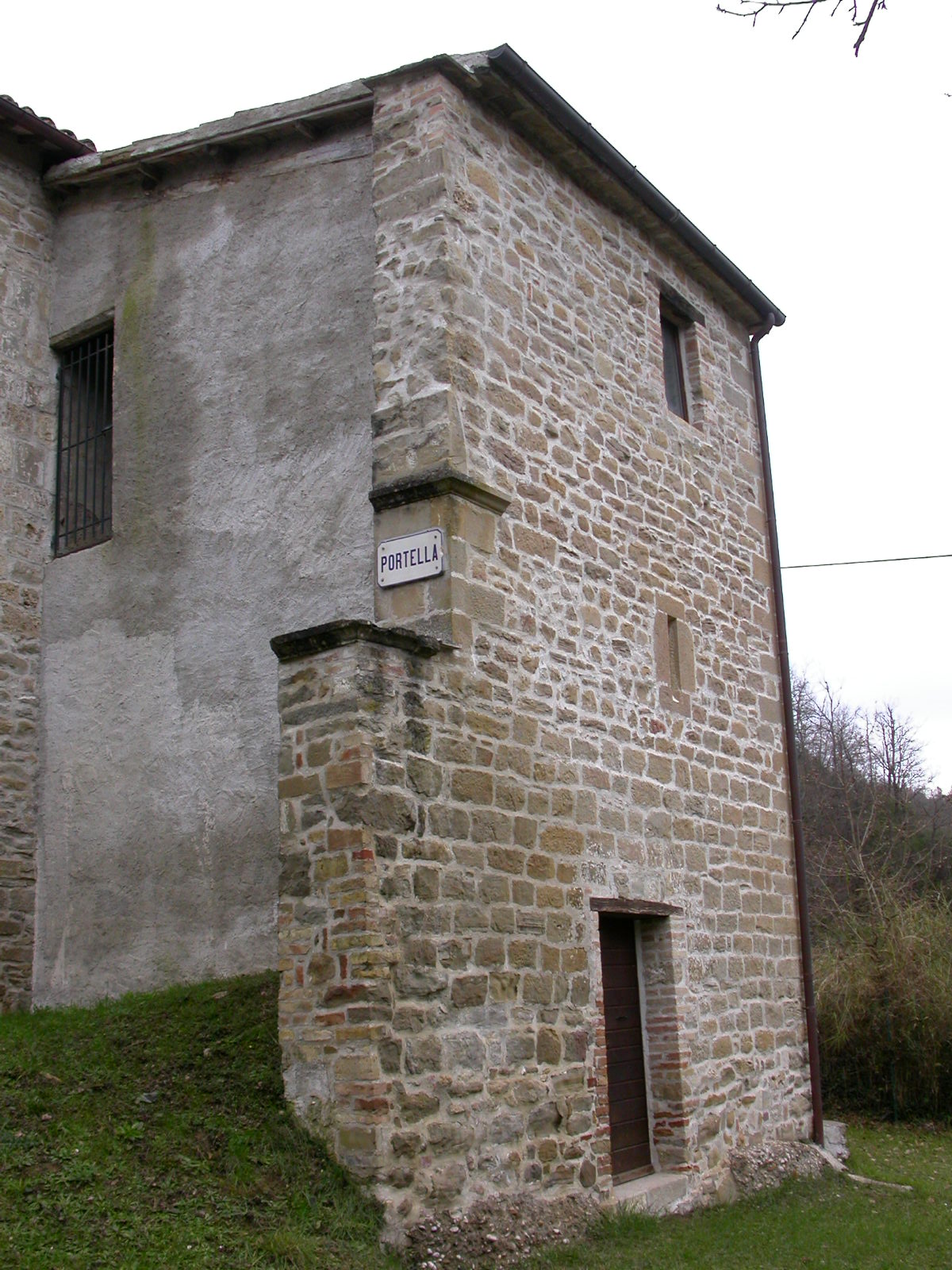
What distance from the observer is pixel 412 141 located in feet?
24.9

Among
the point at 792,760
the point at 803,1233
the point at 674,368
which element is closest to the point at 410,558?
the point at 674,368

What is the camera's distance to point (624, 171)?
9.00 m

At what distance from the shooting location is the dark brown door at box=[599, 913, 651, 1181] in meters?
7.73

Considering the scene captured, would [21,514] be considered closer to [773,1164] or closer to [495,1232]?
[495,1232]

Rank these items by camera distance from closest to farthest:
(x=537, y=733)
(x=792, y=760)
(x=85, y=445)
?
(x=537, y=733) < (x=85, y=445) < (x=792, y=760)

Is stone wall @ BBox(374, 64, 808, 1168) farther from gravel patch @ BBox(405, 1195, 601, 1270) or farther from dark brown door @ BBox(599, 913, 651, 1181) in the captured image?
gravel patch @ BBox(405, 1195, 601, 1270)

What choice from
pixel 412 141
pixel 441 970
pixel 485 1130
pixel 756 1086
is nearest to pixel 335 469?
pixel 412 141

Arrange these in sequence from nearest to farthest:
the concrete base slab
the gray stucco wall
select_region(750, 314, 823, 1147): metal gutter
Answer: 1. the concrete base slab
2. the gray stucco wall
3. select_region(750, 314, 823, 1147): metal gutter

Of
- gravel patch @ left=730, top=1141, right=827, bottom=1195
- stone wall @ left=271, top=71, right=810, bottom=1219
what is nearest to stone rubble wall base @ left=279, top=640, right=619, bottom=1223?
stone wall @ left=271, top=71, right=810, bottom=1219

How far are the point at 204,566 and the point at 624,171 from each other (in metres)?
4.03

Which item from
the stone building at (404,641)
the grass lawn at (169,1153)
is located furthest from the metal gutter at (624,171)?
the grass lawn at (169,1153)

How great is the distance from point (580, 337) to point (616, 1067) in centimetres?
464

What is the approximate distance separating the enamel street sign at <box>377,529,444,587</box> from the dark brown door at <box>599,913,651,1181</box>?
2.52m

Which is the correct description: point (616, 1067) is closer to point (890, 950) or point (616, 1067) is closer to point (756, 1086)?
point (756, 1086)
